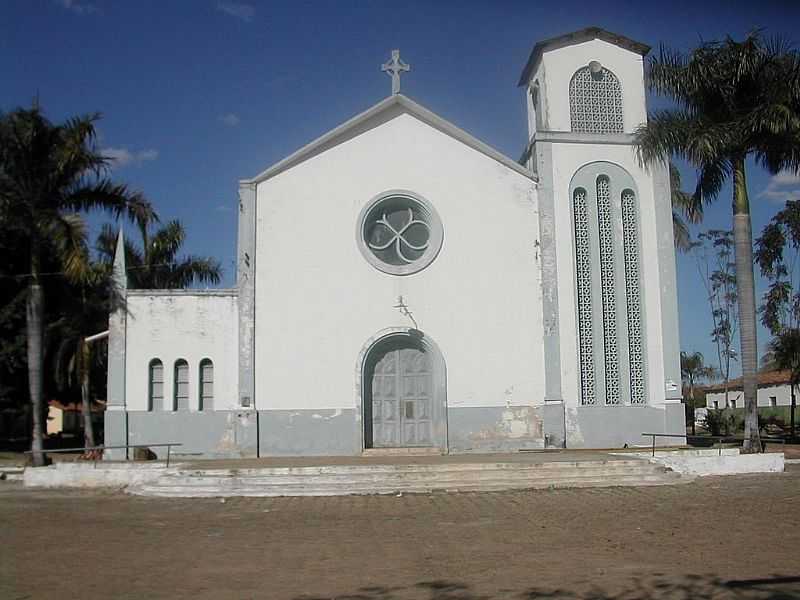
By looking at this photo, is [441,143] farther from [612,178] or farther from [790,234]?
[790,234]

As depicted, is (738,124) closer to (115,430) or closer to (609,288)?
(609,288)

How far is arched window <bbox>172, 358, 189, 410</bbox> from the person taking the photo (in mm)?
19359

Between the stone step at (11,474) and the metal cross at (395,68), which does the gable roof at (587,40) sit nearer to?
the metal cross at (395,68)

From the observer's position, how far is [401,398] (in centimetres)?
1977

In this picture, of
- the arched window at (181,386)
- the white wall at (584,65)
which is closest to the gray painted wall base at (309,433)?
the arched window at (181,386)

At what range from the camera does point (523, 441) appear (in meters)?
19.3

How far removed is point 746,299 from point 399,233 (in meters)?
8.36

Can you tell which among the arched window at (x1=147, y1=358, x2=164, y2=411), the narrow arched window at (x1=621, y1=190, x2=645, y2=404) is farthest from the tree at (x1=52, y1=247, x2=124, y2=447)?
the narrow arched window at (x1=621, y1=190, x2=645, y2=404)

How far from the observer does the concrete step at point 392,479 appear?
48.0 feet

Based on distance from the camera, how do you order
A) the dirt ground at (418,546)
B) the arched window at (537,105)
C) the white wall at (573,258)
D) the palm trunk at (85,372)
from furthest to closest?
the palm trunk at (85,372), the arched window at (537,105), the white wall at (573,258), the dirt ground at (418,546)

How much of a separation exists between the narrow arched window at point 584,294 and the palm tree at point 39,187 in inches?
459

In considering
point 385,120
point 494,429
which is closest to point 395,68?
point 385,120

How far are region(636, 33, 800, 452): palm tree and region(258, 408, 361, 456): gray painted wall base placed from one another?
922cm

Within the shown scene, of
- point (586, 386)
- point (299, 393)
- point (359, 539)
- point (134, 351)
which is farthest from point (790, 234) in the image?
point (359, 539)
